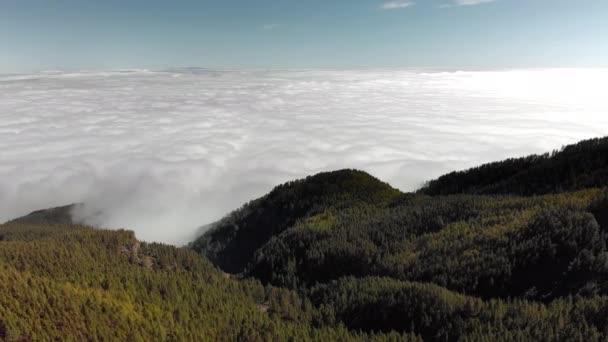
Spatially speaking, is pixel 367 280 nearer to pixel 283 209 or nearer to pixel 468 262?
pixel 468 262

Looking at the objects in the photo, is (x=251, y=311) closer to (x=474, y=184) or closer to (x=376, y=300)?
(x=376, y=300)

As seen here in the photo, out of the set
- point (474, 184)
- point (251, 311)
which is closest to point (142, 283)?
point (251, 311)

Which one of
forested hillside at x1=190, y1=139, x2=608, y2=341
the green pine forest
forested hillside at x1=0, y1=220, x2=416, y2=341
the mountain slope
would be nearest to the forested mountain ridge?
forested hillside at x1=190, y1=139, x2=608, y2=341

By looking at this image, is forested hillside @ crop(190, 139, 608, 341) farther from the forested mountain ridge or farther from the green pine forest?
the forested mountain ridge

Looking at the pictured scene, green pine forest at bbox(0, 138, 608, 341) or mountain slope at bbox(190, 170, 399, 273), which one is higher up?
green pine forest at bbox(0, 138, 608, 341)

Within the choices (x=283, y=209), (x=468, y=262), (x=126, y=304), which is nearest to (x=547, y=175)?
(x=468, y=262)
